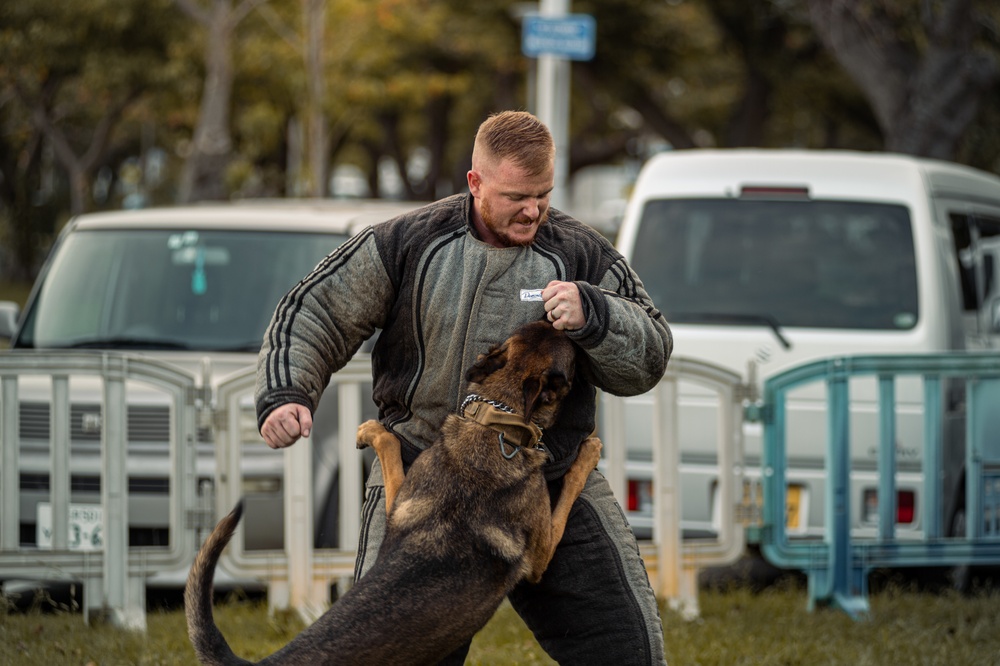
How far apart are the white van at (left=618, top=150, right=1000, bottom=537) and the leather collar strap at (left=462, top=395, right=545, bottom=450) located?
3.37 meters

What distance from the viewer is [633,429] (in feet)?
22.1

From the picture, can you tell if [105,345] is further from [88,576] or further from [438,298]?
[438,298]

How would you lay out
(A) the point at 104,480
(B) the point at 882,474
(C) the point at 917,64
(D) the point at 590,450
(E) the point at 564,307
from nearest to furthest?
(E) the point at 564,307
(D) the point at 590,450
(A) the point at 104,480
(B) the point at 882,474
(C) the point at 917,64

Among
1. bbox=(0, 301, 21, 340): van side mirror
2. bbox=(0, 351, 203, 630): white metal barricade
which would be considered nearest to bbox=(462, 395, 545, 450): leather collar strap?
bbox=(0, 351, 203, 630): white metal barricade

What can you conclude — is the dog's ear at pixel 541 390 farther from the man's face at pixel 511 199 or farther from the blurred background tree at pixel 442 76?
the blurred background tree at pixel 442 76

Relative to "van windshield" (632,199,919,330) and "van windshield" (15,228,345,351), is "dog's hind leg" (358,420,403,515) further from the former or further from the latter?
"van windshield" (632,199,919,330)

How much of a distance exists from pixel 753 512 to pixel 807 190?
1937mm

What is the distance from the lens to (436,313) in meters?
3.37

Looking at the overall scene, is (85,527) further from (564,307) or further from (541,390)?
(564,307)

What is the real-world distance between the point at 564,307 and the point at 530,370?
0.21 metres

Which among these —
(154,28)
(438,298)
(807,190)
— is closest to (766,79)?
(154,28)

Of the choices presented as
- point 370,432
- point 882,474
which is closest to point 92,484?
point 370,432

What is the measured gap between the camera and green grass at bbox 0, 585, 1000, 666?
512 cm

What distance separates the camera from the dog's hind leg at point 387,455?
3402 mm
